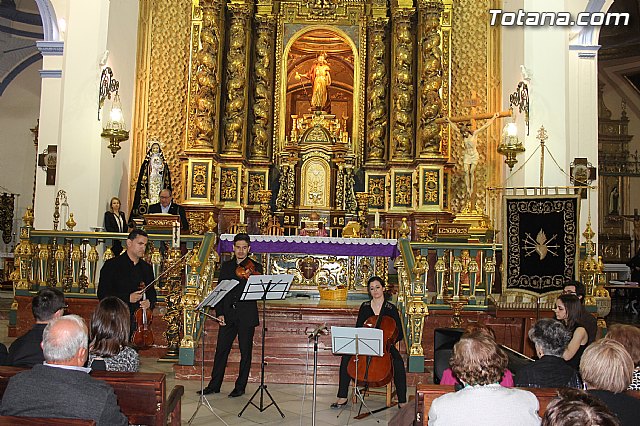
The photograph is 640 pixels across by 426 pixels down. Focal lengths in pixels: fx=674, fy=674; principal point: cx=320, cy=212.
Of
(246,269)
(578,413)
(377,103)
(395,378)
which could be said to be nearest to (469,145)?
(377,103)

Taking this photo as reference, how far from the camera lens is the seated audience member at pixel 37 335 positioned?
167 inches

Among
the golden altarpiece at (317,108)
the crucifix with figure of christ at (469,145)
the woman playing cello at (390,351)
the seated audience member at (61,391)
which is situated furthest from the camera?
the golden altarpiece at (317,108)

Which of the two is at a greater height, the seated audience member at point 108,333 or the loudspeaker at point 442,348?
the seated audience member at point 108,333

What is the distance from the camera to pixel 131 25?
14539 millimetres

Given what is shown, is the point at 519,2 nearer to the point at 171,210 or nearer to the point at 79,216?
the point at 171,210

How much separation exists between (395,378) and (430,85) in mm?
8155

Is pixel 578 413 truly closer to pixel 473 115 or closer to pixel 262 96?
pixel 473 115

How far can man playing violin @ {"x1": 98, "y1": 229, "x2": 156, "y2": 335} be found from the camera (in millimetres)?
6645

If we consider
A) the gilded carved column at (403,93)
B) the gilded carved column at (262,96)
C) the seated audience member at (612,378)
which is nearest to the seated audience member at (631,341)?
the seated audience member at (612,378)

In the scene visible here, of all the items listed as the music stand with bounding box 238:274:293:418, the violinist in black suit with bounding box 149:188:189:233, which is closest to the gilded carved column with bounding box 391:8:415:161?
the violinist in black suit with bounding box 149:188:189:233

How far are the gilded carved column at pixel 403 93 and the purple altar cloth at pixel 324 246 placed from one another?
13.1ft

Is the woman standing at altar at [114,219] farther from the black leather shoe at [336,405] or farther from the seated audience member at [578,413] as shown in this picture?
the seated audience member at [578,413]

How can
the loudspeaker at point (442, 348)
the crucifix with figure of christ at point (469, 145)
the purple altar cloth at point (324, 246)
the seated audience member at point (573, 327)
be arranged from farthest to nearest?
the crucifix with figure of christ at point (469, 145) < the purple altar cloth at point (324, 246) < the loudspeaker at point (442, 348) < the seated audience member at point (573, 327)

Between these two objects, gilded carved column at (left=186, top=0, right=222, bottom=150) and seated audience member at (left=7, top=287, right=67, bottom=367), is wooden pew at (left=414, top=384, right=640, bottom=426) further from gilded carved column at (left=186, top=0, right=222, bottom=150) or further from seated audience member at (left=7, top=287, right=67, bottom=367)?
gilded carved column at (left=186, top=0, right=222, bottom=150)
